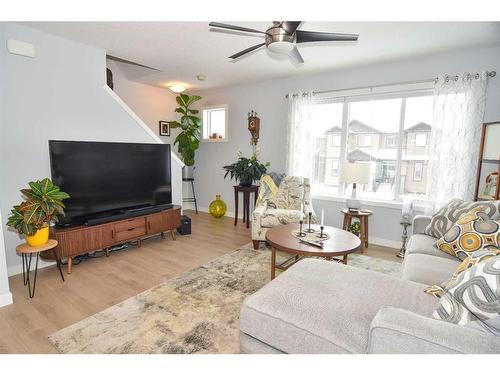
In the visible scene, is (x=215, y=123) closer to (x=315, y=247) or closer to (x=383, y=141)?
(x=383, y=141)

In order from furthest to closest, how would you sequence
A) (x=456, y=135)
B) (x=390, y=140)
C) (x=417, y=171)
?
(x=390, y=140), (x=417, y=171), (x=456, y=135)

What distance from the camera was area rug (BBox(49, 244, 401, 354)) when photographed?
175 centimetres

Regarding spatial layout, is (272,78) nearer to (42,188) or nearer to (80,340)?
(42,188)

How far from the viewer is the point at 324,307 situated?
1362mm

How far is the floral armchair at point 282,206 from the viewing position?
351cm

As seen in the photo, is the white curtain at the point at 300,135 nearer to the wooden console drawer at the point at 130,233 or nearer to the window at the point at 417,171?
the window at the point at 417,171

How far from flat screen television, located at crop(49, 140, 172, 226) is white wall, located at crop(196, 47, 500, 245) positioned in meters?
1.80

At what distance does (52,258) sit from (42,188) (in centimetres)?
82

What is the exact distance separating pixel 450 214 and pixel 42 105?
4.21 metres

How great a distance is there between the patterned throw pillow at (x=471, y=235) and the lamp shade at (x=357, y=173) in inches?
52.0

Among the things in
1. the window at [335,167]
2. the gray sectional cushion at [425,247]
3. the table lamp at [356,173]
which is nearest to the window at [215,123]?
the window at [335,167]

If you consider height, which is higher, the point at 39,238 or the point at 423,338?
the point at 423,338

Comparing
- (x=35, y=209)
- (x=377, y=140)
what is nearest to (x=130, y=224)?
(x=35, y=209)

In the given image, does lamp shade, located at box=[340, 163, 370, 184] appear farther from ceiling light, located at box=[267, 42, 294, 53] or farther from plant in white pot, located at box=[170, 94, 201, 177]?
plant in white pot, located at box=[170, 94, 201, 177]
